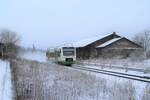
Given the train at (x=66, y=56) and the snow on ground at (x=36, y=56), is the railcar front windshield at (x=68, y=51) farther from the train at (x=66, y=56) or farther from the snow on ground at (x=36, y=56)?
the snow on ground at (x=36, y=56)

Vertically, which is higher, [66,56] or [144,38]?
[144,38]

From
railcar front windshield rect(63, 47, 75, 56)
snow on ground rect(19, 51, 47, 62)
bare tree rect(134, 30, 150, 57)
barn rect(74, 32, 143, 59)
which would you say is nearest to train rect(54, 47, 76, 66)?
railcar front windshield rect(63, 47, 75, 56)

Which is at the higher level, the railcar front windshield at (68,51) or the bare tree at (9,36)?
the bare tree at (9,36)

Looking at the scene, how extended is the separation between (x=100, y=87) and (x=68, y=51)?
76.7ft

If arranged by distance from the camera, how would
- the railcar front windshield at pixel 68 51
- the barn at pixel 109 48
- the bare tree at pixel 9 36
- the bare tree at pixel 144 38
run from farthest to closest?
the bare tree at pixel 9 36
the bare tree at pixel 144 38
the barn at pixel 109 48
the railcar front windshield at pixel 68 51

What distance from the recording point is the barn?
43188mm

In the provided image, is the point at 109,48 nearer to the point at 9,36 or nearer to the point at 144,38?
the point at 144,38

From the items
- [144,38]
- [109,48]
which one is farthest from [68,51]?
[144,38]

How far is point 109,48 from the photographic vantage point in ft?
144

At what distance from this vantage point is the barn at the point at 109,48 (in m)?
43.2

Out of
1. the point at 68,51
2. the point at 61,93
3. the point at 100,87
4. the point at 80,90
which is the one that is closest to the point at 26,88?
the point at 61,93

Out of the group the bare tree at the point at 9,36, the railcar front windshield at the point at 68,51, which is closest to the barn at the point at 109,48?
the railcar front windshield at the point at 68,51

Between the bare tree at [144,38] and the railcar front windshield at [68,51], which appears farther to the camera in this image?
the bare tree at [144,38]

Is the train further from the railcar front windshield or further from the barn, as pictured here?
the barn
